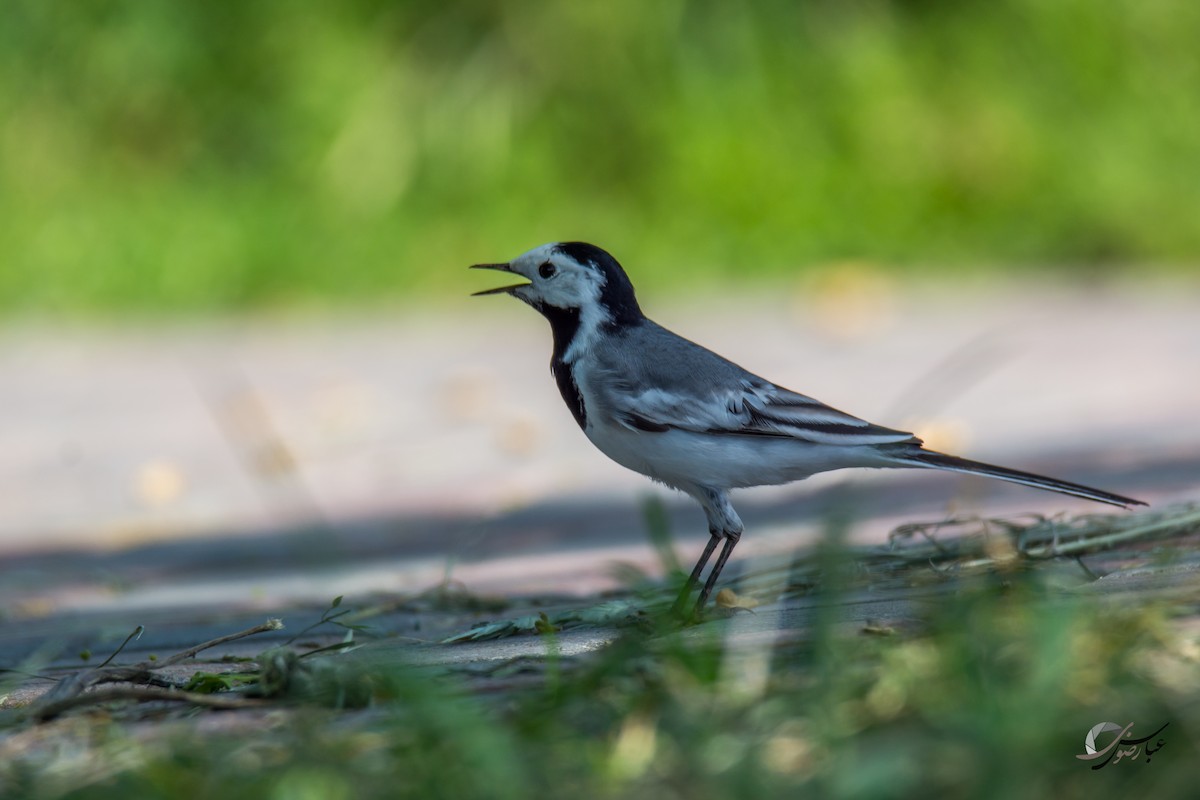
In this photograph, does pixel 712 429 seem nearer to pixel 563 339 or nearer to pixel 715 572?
pixel 715 572

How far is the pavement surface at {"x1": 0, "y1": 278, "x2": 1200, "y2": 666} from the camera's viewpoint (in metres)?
4.49

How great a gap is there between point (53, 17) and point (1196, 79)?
8.30 m

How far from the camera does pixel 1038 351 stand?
28.4 ft

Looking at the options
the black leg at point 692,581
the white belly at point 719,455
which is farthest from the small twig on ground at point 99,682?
the white belly at point 719,455

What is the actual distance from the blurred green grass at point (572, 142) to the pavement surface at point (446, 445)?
0.74 meters

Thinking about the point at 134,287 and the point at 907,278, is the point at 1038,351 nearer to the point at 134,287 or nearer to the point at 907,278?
the point at 907,278

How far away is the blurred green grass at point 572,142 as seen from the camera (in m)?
11.0

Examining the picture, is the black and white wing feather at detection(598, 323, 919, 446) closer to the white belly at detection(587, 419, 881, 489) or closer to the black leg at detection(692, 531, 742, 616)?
the white belly at detection(587, 419, 881, 489)

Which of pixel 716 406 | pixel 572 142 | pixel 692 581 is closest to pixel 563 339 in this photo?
pixel 716 406

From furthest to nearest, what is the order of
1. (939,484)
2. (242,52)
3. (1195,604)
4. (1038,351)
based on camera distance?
(242,52) → (1038,351) → (939,484) → (1195,604)

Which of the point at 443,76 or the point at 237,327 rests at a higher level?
the point at 443,76

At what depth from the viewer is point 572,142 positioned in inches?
469

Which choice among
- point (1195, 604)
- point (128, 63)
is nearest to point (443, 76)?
point (128, 63)

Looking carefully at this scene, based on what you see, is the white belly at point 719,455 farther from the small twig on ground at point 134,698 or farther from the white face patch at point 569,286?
the small twig on ground at point 134,698
